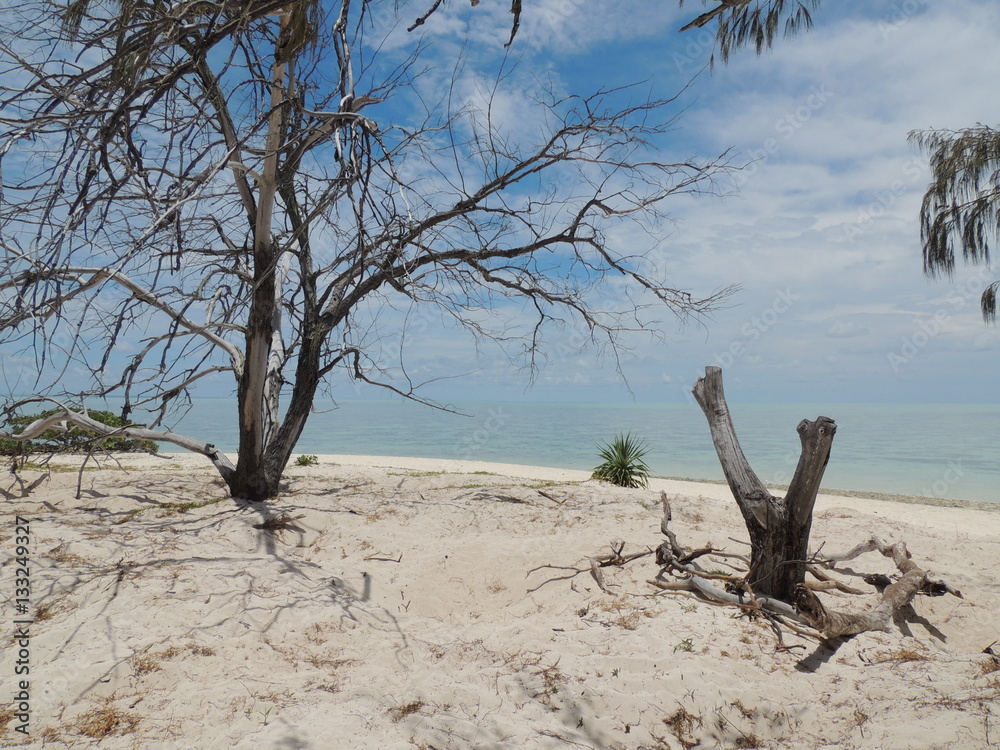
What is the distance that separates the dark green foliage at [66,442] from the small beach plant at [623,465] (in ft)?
23.9

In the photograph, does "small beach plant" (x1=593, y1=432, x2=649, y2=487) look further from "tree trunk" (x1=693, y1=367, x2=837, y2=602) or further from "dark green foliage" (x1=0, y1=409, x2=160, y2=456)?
"dark green foliage" (x1=0, y1=409, x2=160, y2=456)

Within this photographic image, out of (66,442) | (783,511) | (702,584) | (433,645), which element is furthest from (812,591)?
A: (66,442)

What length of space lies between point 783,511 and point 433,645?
258cm

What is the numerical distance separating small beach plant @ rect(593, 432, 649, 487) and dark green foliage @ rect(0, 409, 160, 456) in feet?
23.9

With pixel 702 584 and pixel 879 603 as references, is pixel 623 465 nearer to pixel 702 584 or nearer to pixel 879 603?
pixel 702 584

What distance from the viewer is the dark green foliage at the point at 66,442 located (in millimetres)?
5666

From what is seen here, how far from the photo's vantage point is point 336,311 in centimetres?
702

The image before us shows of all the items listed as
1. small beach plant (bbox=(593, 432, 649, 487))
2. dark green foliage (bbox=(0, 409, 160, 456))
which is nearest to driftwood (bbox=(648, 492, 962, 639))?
dark green foliage (bbox=(0, 409, 160, 456))

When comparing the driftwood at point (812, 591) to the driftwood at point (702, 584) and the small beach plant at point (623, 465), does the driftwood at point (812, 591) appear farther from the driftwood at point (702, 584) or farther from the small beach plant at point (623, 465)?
the small beach plant at point (623, 465)

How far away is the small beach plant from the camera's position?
10.7 metres

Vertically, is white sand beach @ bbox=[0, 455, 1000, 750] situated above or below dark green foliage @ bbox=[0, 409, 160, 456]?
below

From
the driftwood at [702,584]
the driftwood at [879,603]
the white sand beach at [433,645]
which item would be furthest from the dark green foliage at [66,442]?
the driftwood at [879,603]

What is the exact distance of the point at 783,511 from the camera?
4168 millimetres

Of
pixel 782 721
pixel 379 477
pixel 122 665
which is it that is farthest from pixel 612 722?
pixel 379 477
